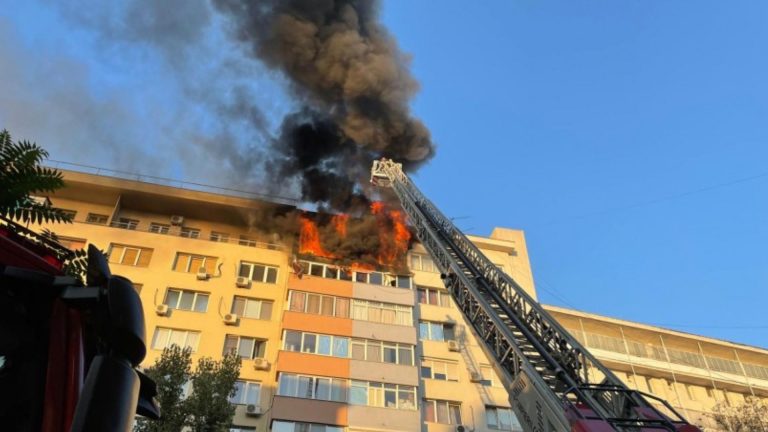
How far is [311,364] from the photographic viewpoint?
25344 millimetres

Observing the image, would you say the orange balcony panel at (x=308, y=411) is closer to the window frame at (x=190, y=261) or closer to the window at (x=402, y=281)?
the window at (x=402, y=281)

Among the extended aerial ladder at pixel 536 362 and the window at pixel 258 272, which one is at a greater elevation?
the window at pixel 258 272

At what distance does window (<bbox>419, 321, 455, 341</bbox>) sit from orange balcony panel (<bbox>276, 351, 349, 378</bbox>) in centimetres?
527

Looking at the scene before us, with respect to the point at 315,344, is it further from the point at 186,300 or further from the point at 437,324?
the point at 437,324

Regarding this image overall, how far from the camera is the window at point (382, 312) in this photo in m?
28.6

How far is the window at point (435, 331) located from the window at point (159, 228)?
1581cm

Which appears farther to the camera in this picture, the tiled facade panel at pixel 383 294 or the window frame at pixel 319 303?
the tiled facade panel at pixel 383 294

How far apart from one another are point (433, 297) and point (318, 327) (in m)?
7.48

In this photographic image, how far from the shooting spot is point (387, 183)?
2972cm

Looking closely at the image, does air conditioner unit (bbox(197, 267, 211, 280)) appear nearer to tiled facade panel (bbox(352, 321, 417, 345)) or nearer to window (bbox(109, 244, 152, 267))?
window (bbox(109, 244, 152, 267))

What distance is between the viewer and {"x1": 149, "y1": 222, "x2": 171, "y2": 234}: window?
1277 inches

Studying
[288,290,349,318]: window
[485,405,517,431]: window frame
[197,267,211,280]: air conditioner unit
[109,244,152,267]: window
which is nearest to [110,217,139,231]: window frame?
[109,244,152,267]: window

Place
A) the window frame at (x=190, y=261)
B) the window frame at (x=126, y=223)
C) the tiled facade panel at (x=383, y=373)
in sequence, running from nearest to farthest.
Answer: the tiled facade panel at (x=383, y=373)
the window frame at (x=190, y=261)
the window frame at (x=126, y=223)

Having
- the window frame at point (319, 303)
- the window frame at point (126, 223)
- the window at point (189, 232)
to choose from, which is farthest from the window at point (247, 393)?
the window frame at point (126, 223)
